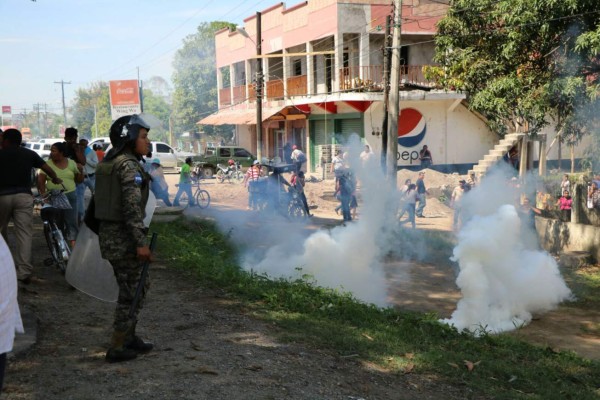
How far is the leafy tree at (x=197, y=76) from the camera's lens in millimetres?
53156

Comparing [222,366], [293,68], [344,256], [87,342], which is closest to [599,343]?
[344,256]

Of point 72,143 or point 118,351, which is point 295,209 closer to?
point 72,143

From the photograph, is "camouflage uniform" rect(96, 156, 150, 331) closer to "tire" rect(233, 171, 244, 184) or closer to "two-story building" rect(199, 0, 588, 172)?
"two-story building" rect(199, 0, 588, 172)

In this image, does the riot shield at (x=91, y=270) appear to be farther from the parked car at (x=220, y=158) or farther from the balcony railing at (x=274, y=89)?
the balcony railing at (x=274, y=89)

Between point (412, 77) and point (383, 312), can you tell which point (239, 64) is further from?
point (383, 312)

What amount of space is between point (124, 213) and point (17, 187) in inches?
118

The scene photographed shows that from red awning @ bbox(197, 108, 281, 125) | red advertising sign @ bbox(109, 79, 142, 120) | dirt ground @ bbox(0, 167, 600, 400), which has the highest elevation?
red advertising sign @ bbox(109, 79, 142, 120)

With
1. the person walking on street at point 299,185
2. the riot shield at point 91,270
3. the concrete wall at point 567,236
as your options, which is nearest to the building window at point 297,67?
the person walking on street at point 299,185

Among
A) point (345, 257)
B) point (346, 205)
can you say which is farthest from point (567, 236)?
point (345, 257)

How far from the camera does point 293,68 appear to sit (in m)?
34.2

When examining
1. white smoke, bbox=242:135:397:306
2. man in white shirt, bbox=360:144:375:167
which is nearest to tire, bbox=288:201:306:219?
man in white shirt, bbox=360:144:375:167

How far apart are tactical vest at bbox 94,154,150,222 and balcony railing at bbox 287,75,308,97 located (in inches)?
1056

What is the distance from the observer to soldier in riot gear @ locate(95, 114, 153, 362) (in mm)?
4645

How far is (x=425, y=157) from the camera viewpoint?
28.4 metres
